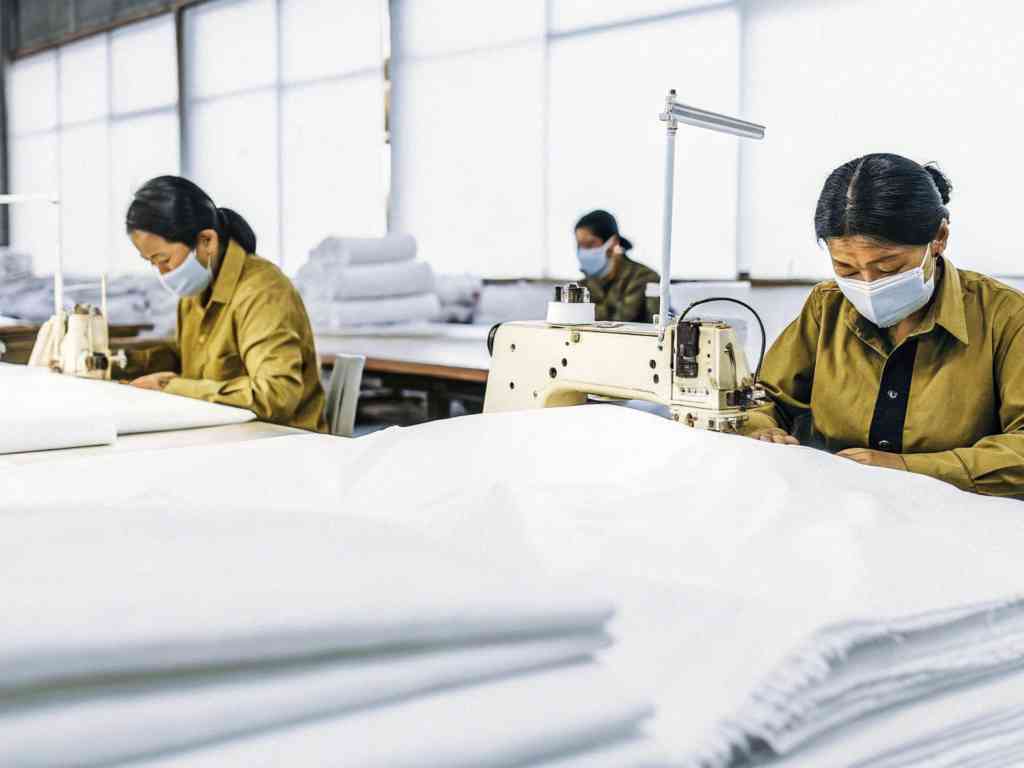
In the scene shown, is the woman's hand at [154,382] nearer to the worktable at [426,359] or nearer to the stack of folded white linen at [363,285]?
the worktable at [426,359]

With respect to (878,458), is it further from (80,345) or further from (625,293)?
(625,293)

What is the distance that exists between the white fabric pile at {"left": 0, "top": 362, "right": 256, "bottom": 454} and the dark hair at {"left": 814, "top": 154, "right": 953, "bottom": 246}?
1103mm

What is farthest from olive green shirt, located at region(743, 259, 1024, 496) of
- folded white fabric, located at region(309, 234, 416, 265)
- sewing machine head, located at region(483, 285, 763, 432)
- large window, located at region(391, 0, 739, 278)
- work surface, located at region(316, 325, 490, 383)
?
folded white fabric, located at region(309, 234, 416, 265)

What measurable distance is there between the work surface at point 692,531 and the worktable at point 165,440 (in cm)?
65

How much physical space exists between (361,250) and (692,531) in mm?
4850

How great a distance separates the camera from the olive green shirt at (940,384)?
1.52m

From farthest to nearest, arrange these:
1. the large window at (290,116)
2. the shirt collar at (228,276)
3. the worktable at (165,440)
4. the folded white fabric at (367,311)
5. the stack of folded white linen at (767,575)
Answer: the large window at (290,116) < the folded white fabric at (367,311) < the shirt collar at (228,276) < the worktable at (165,440) < the stack of folded white linen at (767,575)

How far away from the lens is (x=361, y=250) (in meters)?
5.43

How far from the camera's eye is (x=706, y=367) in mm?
1552

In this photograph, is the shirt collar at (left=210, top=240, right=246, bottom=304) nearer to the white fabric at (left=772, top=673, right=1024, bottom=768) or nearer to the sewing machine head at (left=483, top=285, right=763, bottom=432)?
the sewing machine head at (left=483, top=285, right=763, bottom=432)

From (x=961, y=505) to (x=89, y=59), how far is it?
440 inches

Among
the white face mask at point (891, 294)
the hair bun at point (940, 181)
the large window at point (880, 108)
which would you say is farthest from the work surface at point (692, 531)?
the large window at point (880, 108)

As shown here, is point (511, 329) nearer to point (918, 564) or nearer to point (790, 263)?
point (918, 564)

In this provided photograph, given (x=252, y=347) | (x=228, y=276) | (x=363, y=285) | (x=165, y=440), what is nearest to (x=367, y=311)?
(x=363, y=285)
